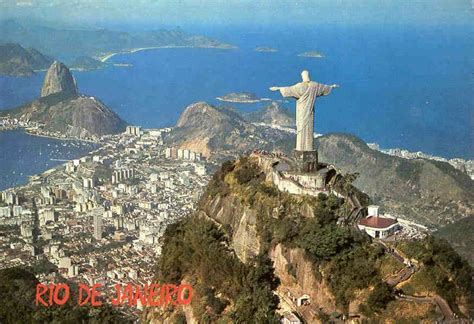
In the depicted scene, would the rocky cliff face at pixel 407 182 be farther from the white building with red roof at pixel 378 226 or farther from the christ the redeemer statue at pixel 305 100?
the white building with red roof at pixel 378 226

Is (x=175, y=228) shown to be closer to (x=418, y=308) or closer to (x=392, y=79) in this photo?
(x=418, y=308)

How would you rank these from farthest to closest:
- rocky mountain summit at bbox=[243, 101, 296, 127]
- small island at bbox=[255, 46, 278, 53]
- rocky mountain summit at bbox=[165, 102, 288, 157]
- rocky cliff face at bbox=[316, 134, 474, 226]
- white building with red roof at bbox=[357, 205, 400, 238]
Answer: small island at bbox=[255, 46, 278, 53], rocky mountain summit at bbox=[243, 101, 296, 127], rocky mountain summit at bbox=[165, 102, 288, 157], rocky cliff face at bbox=[316, 134, 474, 226], white building with red roof at bbox=[357, 205, 400, 238]

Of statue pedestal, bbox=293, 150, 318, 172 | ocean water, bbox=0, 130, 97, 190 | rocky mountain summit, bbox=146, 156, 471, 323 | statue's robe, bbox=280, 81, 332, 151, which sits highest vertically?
statue's robe, bbox=280, 81, 332, 151

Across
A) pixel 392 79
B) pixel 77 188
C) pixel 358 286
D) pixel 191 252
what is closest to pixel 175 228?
pixel 191 252

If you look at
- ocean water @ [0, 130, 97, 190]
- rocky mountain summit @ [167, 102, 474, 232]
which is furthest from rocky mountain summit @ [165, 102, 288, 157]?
ocean water @ [0, 130, 97, 190]

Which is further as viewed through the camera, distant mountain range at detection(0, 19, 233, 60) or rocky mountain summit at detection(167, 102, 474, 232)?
distant mountain range at detection(0, 19, 233, 60)

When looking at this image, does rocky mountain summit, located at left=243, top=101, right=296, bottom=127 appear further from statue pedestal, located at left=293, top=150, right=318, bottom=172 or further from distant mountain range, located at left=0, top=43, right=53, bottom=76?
statue pedestal, located at left=293, top=150, right=318, bottom=172

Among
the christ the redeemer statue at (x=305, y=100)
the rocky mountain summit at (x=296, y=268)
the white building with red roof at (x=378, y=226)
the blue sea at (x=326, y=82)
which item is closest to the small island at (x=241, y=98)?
the blue sea at (x=326, y=82)
